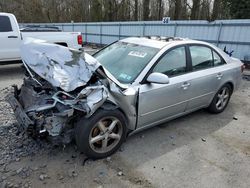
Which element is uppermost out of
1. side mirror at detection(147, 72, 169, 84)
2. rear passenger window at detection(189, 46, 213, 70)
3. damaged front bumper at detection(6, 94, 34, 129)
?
rear passenger window at detection(189, 46, 213, 70)

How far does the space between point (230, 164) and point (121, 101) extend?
175 centimetres

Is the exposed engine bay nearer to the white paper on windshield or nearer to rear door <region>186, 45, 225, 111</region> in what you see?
the white paper on windshield

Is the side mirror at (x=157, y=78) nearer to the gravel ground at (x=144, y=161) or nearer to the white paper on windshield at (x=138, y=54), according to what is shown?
the white paper on windshield at (x=138, y=54)

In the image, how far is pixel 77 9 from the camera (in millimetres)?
29047

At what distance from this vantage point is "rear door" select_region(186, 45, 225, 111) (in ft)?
13.0

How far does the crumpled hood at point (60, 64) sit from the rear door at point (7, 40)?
452 centimetres

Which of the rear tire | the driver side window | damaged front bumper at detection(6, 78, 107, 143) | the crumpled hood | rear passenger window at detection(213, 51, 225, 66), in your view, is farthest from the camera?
the rear tire

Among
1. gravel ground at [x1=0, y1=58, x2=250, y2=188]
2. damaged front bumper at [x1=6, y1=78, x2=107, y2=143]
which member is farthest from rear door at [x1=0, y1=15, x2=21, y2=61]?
damaged front bumper at [x1=6, y1=78, x2=107, y2=143]

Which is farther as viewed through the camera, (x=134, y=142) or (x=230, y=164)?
(x=134, y=142)

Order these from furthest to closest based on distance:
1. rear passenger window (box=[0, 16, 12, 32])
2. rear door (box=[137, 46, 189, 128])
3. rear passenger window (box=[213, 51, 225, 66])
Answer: rear passenger window (box=[0, 16, 12, 32]) → rear passenger window (box=[213, 51, 225, 66]) → rear door (box=[137, 46, 189, 128])

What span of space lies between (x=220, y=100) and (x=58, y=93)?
3395 millimetres

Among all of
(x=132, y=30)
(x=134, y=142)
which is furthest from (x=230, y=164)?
(x=132, y=30)

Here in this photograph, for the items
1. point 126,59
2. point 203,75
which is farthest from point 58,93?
point 203,75

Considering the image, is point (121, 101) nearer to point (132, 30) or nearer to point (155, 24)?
point (155, 24)
